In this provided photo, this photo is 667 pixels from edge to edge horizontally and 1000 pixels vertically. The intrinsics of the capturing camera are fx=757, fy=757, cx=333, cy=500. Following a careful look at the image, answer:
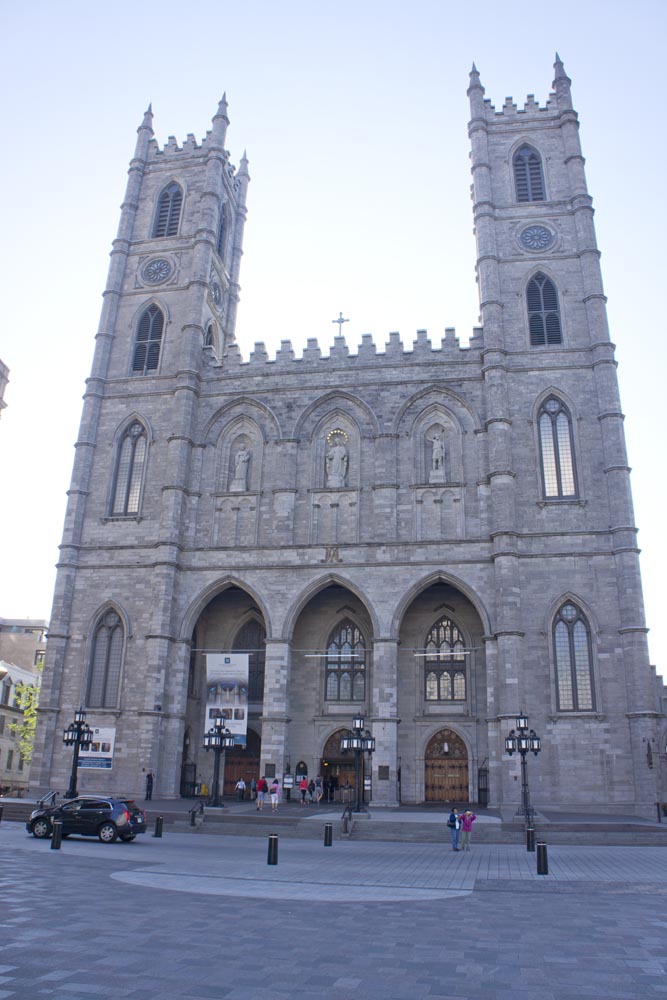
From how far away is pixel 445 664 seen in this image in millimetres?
33281

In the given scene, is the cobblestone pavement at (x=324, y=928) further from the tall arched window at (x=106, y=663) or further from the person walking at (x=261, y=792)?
the tall arched window at (x=106, y=663)

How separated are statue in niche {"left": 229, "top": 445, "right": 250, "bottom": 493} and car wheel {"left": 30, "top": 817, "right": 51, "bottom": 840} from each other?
17.4 meters

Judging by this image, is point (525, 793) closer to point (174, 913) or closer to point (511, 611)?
point (511, 611)

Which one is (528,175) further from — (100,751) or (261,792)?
(100,751)

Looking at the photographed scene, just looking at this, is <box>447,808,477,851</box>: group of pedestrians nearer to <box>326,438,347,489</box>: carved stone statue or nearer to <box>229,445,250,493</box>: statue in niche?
<box>326,438,347,489</box>: carved stone statue

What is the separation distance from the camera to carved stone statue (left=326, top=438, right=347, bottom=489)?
34344mm

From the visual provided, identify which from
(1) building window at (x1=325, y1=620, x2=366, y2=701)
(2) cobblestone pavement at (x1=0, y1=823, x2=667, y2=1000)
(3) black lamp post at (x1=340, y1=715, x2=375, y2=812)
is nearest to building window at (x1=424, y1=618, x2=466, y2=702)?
(1) building window at (x1=325, y1=620, x2=366, y2=701)

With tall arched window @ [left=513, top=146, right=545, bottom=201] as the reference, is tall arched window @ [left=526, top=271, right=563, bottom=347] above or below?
below

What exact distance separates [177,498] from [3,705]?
27261mm

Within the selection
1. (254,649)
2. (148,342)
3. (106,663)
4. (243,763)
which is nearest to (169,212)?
(148,342)

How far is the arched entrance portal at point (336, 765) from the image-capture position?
33.3m

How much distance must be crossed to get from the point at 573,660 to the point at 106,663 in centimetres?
1985

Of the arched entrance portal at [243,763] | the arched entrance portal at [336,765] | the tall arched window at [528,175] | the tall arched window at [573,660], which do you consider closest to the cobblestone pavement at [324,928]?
the tall arched window at [573,660]

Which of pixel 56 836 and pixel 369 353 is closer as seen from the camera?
pixel 56 836
